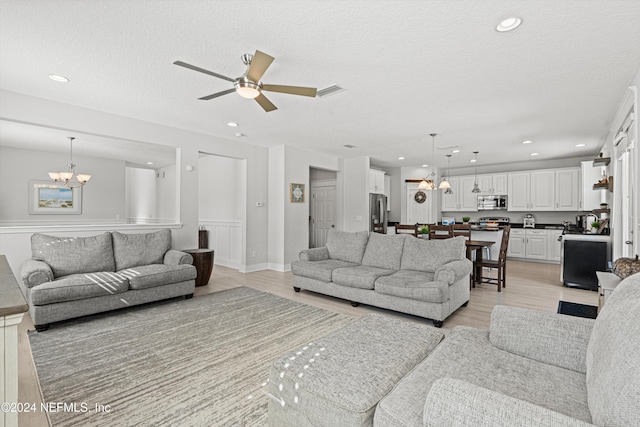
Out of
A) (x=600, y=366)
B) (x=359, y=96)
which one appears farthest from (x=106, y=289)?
(x=600, y=366)

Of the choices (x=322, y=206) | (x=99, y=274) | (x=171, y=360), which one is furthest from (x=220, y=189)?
(x=171, y=360)

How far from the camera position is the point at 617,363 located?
38.8 inches

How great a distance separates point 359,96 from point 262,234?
3.82m

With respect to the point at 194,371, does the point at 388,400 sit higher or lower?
higher

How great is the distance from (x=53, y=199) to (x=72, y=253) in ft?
16.1

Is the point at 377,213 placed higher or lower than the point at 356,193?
lower

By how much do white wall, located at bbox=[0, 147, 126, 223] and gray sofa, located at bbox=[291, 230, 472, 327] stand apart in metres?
6.37

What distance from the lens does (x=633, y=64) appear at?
2.88 m

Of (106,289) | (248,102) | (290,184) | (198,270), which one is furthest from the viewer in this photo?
(290,184)

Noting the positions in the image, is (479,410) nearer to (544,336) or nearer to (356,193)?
(544,336)

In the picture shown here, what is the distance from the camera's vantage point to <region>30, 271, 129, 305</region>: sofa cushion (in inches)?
124

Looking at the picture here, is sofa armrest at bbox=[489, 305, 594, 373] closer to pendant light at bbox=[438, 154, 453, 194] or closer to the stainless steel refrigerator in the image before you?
pendant light at bbox=[438, 154, 453, 194]

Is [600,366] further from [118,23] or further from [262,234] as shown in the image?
[262,234]

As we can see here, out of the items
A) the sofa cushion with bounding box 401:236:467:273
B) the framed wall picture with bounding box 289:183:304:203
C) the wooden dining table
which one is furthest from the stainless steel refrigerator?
the sofa cushion with bounding box 401:236:467:273
